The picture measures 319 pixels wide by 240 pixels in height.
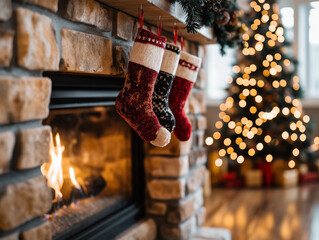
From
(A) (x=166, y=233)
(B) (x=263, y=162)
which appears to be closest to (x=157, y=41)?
(A) (x=166, y=233)

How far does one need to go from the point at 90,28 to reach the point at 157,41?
215 millimetres

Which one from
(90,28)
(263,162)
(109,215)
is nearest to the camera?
(90,28)

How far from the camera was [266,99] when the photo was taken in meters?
3.80

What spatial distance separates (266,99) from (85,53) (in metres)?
3.01

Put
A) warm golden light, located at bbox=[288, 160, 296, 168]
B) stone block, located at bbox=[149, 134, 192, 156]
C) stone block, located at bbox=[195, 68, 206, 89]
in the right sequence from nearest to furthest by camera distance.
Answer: stone block, located at bbox=[149, 134, 192, 156] → stone block, located at bbox=[195, 68, 206, 89] → warm golden light, located at bbox=[288, 160, 296, 168]

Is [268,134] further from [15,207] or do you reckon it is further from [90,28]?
[15,207]

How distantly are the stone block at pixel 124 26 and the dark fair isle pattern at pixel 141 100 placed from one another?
151 mm

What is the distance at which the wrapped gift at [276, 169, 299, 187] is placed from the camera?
387 centimetres

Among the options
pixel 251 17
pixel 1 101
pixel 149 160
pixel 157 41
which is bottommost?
pixel 149 160

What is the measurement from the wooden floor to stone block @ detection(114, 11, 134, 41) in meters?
1.68

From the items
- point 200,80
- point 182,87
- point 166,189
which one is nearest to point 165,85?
point 182,87

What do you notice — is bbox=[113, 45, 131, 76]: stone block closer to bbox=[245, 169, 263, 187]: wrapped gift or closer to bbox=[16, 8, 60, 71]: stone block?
bbox=[16, 8, 60, 71]: stone block

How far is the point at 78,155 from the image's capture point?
150 cm

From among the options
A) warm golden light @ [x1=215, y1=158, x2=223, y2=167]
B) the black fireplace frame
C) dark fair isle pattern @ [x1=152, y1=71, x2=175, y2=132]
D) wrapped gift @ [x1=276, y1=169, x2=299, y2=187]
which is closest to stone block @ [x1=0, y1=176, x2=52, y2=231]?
the black fireplace frame
